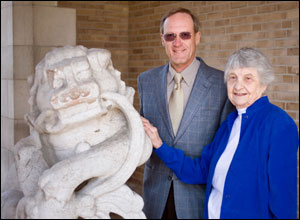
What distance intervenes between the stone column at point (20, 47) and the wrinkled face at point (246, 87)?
131 centimetres

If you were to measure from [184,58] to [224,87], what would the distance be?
0.29 metres

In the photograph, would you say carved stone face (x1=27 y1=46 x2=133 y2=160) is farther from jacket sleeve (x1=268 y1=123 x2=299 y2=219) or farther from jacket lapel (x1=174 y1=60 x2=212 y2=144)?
jacket sleeve (x1=268 y1=123 x2=299 y2=219)

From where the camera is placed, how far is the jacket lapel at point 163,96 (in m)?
2.35

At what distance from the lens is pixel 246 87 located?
1.91 m

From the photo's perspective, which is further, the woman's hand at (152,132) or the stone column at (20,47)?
the stone column at (20,47)

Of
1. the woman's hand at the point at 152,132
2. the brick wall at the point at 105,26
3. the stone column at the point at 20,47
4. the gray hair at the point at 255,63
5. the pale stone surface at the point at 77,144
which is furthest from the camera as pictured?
the brick wall at the point at 105,26

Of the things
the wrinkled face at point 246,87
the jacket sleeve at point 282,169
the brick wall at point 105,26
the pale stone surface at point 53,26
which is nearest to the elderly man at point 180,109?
the wrinkled face at point 246,87

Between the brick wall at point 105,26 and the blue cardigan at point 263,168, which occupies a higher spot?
the brick wall at point 105,26

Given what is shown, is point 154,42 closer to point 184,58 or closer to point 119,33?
point 119,33

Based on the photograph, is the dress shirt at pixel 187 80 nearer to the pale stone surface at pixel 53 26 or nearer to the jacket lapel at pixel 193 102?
the jacket lapel at pixel 193 102

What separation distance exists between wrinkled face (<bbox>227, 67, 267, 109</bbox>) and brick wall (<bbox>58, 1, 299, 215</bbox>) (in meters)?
2.06

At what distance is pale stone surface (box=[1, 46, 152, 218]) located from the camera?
5.37 ft

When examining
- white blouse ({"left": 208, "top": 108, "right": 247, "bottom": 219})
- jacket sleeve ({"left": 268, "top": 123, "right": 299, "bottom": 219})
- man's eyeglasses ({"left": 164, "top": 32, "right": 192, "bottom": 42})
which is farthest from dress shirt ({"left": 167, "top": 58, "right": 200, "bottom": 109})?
jacket sleeve ({"left": 268, "top": 123, "right": 299, "bottom": 219})

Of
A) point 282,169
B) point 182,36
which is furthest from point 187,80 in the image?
point 282,169
